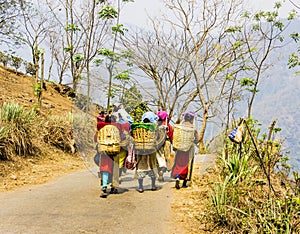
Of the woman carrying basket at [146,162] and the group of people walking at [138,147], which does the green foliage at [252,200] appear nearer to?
the group of people walking at [138,147]

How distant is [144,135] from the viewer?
7.86 meters

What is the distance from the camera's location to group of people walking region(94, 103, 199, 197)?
25.2ft

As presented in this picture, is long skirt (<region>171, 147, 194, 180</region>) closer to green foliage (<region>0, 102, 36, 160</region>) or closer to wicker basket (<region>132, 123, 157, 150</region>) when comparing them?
wicker basket (<region>132, 123, 157, 150</region>)

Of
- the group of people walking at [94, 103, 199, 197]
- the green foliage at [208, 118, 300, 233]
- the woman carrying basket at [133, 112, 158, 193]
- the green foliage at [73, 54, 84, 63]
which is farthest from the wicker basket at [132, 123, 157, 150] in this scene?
the green foliage at [73, 54, 84, 63]

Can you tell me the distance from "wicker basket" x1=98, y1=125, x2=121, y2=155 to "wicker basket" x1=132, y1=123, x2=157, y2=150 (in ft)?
1.37

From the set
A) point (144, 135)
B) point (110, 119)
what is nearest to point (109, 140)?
point (110, 119)

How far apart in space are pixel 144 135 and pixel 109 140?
0.71 metres

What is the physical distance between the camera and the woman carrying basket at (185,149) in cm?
852

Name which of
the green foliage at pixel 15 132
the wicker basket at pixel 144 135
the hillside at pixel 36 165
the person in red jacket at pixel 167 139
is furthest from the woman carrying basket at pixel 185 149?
the green foliage at pixel 15 132

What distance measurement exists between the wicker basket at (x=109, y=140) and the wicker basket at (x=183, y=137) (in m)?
1.47

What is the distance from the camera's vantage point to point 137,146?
26.1 feet

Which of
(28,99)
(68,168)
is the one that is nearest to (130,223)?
(68,168)

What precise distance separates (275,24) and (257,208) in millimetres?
14156

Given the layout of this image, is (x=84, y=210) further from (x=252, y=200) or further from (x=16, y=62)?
(x=16, y=62)
